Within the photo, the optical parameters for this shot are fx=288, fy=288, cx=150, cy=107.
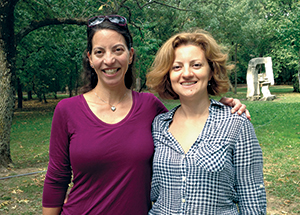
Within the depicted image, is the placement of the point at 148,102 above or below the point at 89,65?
below

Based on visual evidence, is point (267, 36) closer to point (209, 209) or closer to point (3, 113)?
point (3, 113)

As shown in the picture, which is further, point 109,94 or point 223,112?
point 109,94

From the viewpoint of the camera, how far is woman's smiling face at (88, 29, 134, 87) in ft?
6.66

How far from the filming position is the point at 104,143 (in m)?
1.86

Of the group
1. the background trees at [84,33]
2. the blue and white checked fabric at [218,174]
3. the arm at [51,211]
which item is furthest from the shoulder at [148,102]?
the arm at [51,211]

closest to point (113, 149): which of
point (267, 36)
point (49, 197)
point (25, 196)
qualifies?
point (49, 197)

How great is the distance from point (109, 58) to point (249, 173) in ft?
3.90

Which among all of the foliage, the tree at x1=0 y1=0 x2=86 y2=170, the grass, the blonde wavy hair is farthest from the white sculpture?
the blonde wavy hair

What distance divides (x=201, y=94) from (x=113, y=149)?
0.73 m

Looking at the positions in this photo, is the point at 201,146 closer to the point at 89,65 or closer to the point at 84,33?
the point at 89,65

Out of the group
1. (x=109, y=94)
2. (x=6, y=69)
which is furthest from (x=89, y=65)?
(x=6, y=69)

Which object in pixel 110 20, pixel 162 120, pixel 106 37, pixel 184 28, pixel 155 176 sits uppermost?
pixel 184 28

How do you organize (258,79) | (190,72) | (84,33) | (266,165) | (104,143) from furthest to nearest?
(258,79) < (84,33) < (266,165) < (190,72) < (104,143)

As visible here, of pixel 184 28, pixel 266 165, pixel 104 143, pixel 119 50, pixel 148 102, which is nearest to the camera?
pixel 104 143
